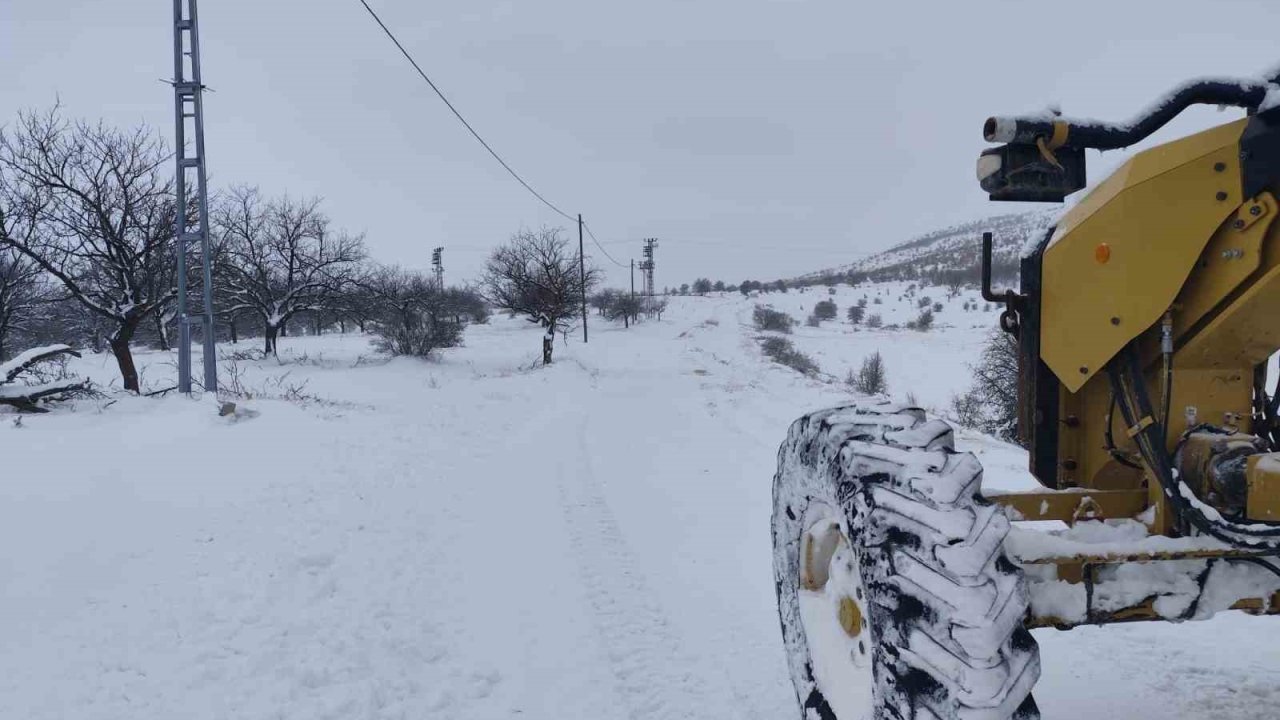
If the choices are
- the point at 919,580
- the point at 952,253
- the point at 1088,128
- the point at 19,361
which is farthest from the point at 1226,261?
the point at 952,253

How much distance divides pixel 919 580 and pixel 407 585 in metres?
3.87

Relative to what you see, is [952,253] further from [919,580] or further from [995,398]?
[919,580]

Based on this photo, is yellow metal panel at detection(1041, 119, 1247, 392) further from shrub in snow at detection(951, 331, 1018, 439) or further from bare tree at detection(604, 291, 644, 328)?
bare tree at detection(604, 291, 644, 328)

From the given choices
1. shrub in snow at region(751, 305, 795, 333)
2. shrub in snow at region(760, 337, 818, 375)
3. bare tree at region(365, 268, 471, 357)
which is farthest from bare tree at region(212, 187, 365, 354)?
shrub in snow at region(751, 305, 795, 333)

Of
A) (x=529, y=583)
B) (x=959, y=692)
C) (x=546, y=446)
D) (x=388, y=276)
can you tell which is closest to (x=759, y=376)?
(x=546, y=446)

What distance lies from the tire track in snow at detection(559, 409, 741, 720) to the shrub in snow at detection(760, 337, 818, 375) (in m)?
18.6

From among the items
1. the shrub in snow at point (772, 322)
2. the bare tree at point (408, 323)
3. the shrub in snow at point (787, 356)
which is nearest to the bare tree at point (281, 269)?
the bare tree at point (408, 323)

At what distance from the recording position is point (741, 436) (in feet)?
34.5

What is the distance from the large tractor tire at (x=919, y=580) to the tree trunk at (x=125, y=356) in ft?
49.1

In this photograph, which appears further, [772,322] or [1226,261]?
[772,322]

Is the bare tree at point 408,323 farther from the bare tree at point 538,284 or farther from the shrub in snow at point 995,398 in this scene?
the shrub in snow at point 995,398

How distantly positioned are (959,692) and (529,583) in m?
3.63

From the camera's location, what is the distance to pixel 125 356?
14.1 meters

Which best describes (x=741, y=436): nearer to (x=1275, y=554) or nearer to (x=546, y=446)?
(x=546, y=446)
